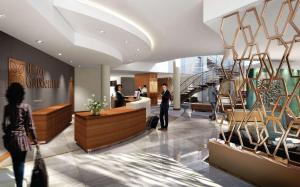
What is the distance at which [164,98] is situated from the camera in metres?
7.93

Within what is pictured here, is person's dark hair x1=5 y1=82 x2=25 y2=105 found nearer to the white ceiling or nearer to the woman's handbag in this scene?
the woman's handbag

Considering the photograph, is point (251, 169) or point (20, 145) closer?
point (20, 145)

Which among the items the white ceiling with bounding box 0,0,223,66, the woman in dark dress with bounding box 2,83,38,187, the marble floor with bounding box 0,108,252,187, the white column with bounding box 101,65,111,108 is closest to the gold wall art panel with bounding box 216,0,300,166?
the marble floor with bounding box 0,108,252,187

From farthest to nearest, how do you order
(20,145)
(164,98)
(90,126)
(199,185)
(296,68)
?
(296,68)
(164,98)
(90,126)
(199,185)
(20,145)

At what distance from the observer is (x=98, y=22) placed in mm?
5340

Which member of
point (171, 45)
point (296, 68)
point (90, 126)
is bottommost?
point (90, 126)

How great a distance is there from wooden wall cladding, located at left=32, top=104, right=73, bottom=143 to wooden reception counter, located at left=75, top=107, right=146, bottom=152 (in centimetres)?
88

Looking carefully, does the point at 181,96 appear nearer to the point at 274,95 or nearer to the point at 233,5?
the point at 274,95

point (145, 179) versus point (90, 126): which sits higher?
point (90, 126)

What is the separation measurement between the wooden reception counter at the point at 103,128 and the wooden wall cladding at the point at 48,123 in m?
0.88

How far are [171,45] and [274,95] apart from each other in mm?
5059

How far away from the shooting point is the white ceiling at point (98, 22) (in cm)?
409

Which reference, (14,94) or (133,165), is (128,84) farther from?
(14,94)

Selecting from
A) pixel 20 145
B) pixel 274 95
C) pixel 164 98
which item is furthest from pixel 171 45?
pixel 20 145
